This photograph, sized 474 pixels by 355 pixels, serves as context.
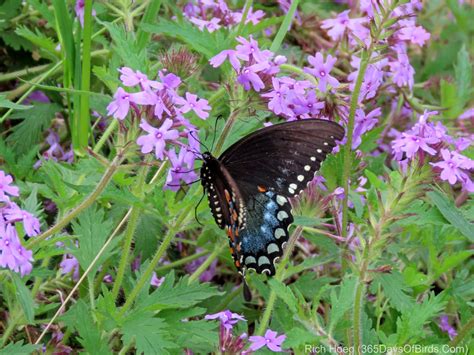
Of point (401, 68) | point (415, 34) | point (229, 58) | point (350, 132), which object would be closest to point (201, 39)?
point (229, 58)

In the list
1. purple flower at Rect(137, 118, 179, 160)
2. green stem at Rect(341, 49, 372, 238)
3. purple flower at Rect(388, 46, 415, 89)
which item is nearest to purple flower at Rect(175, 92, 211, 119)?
purple flower at Rect(137, 118, 179, 160)

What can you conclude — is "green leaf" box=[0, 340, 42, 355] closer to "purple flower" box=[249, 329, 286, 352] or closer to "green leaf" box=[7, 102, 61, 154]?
"purple flower" box=[249, 329, 286, 352]

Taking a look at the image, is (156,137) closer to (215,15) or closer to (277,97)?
(277,97)

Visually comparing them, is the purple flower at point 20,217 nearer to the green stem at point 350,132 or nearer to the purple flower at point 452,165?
the green stem at point 350,132

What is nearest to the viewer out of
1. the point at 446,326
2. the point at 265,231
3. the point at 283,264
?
the point at 283,264

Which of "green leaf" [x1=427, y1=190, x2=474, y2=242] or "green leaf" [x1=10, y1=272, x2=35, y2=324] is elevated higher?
"green leaf" [x1=427, y1=190, x2=474, y2=242]

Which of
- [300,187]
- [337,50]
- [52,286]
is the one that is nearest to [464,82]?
[337,50]
